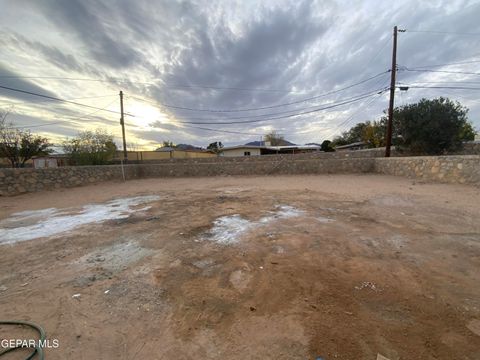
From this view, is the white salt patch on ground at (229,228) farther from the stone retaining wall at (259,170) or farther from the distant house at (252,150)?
the distant house at (252,150)

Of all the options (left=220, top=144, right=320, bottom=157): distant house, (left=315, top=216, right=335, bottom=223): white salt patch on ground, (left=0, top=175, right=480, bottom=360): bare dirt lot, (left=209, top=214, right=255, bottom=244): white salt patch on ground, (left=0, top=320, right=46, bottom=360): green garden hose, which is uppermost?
(left=220, top=144, right=320, bottom=157): distant house

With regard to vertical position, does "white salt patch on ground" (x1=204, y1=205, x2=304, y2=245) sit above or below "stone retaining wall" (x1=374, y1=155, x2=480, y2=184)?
below

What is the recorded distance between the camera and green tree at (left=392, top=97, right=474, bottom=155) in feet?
46.5

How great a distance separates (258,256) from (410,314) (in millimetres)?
1628

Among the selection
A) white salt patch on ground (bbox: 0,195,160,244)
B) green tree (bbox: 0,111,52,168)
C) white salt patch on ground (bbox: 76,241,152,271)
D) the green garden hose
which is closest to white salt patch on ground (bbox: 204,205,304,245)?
white salt patch on ground (bbox: 76,241,152,271)

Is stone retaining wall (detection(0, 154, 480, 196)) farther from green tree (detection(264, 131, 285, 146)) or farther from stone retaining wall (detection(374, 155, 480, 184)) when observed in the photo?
green tree (detection(264, 131, 285, 146))

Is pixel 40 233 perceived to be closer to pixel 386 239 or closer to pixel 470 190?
pixel 386 239

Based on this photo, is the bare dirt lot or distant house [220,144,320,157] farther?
distant house [220,144,320,157]

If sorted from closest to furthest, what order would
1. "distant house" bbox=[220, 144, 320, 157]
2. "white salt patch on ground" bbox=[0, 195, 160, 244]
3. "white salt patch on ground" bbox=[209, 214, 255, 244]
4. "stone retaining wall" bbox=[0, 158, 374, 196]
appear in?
"white salt patch on ground" bbox=[209, 214, 255, 244], "white salt patch on ground" bbox=[0, 195, 160, 244], "stone retaining wall" bbox=[0, 158, 374, 196], "distant house" bbox=[220, 144, 320, 157]

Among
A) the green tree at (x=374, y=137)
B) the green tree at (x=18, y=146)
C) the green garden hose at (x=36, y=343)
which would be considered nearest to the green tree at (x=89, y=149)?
the green tree at (x=18, y=146)

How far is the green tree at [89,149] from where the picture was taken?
61.6 ft

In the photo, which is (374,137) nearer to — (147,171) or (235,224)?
(147,171)

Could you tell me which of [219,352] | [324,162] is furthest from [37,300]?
[324,162]

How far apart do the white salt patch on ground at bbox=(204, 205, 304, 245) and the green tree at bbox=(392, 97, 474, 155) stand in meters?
14.6
